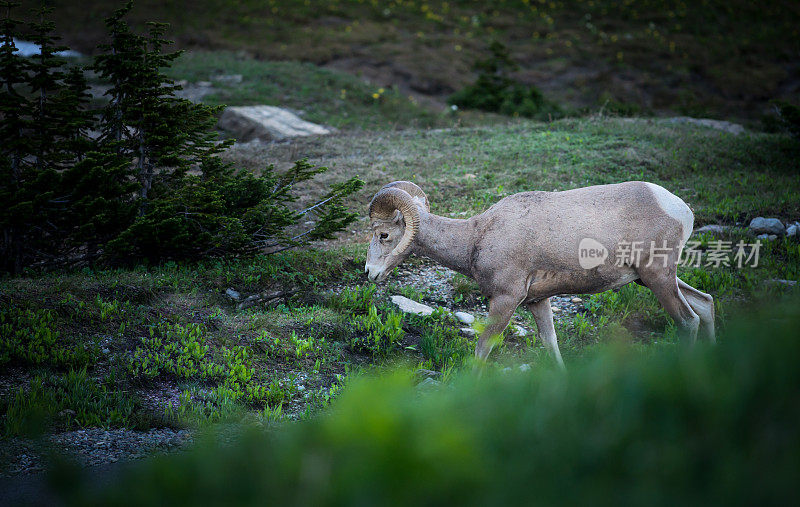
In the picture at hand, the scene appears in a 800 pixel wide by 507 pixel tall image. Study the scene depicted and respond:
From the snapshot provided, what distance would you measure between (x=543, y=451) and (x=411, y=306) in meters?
8.67

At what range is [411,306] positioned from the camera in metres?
10.9

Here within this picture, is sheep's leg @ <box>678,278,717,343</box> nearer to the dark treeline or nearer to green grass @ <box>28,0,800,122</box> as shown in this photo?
the dark treeline

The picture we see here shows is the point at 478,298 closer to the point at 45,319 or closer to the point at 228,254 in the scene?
the point at 228,254

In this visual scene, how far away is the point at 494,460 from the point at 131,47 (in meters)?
11.3

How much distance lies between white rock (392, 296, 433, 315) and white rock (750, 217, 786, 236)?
7.86m

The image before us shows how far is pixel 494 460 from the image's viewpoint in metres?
2.16

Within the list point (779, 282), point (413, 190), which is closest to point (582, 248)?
point (413, 190)

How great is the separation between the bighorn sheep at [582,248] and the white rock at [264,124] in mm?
16660

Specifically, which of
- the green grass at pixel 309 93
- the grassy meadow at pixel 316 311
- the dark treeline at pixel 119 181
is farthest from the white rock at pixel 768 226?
the green grass at pixel 309 93

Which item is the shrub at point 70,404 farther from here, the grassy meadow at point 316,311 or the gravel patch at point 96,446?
the gravel patch at point 96,446

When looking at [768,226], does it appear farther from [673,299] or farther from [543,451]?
[543,451]

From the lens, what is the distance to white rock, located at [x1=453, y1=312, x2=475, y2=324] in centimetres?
1060

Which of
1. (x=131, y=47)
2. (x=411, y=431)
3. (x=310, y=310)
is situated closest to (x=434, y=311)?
(x=310, y=310)

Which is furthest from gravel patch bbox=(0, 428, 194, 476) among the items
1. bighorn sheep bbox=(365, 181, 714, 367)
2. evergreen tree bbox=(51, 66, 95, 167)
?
evergreen tree bbox=(51, 66, 95, 167)
